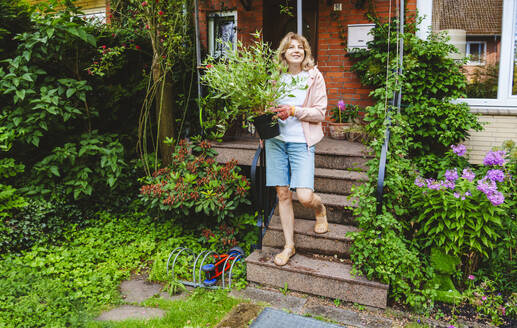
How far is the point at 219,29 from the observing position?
6.73 m

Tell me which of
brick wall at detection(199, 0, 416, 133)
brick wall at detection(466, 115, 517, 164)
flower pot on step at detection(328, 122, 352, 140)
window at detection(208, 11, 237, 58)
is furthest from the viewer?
window at detection(208, 11, 237, 58)

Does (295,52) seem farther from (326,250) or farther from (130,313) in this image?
(130,313)

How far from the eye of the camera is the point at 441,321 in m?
2.93

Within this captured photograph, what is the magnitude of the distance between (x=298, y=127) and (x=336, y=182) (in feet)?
3.88

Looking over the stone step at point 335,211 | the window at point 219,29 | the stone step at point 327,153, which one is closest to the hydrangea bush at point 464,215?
the stone step at point 335,211

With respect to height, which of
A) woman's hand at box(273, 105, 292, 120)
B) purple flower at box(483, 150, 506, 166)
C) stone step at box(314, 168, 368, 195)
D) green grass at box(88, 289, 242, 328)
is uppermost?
woman's hand at box(273, 105, 292, 120)

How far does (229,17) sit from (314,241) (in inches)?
185

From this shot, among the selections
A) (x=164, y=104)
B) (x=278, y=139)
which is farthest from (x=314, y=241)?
(x=164, y=104)

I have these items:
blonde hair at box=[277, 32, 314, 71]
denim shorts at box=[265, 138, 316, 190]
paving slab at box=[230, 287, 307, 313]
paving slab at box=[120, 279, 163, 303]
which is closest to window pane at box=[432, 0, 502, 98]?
blonde hair at box=[277, 32, 314, 71]

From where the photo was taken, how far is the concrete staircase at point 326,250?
3.11 meters

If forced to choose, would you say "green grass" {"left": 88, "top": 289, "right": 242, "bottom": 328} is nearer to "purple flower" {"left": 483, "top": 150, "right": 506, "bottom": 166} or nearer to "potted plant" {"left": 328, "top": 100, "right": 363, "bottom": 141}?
"purple flower" {"left": 483, "top": 150, "right": 506, "bottom": 166}

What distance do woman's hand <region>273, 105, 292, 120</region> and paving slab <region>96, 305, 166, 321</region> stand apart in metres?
1.92

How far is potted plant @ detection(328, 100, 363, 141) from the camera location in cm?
532

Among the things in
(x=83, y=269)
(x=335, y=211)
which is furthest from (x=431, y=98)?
(x=83, y=269)
